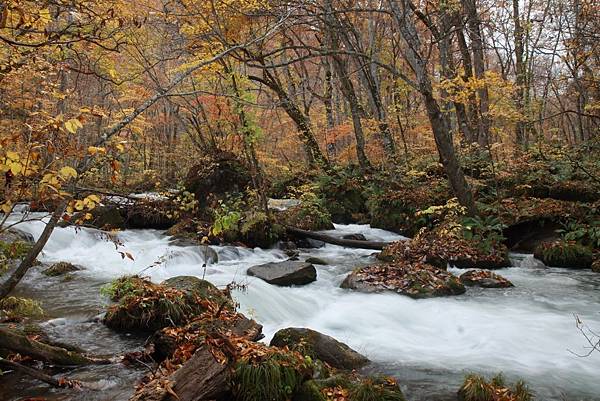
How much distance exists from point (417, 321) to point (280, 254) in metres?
5.44

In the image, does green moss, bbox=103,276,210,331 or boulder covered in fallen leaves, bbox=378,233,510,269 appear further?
boulder covered in fallen leaves, bbox=378,233,510,269

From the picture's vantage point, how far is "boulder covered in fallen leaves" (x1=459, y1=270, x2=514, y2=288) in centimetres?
905

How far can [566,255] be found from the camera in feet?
34.2

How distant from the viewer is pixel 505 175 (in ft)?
44.3

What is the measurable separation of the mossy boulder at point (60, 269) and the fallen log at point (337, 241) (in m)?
5.91

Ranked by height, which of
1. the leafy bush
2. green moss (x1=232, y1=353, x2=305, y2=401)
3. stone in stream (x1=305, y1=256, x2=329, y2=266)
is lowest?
the leafy bush

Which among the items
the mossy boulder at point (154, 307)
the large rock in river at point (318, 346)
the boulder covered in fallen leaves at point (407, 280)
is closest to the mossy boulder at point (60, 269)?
the mossy boulder at point (154, 307)

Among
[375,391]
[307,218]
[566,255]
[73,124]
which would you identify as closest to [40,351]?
[73,124]

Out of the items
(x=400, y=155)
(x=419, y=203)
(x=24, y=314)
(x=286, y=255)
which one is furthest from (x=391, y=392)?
(x=400, y=155)

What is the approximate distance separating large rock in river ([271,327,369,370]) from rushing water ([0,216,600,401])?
14.9 inches

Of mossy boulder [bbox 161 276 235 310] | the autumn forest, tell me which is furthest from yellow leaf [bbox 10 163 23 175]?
mossy boulder [bbox 161 276 235 310]

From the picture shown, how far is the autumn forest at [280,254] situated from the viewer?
4.03 m

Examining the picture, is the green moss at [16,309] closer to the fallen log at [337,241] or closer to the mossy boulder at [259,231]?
the mossy boulder at [259,231]

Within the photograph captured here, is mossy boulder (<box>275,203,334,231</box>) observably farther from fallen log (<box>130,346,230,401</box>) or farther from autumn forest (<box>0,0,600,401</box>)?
fallen log (<box>130,346,230,401</box>)
